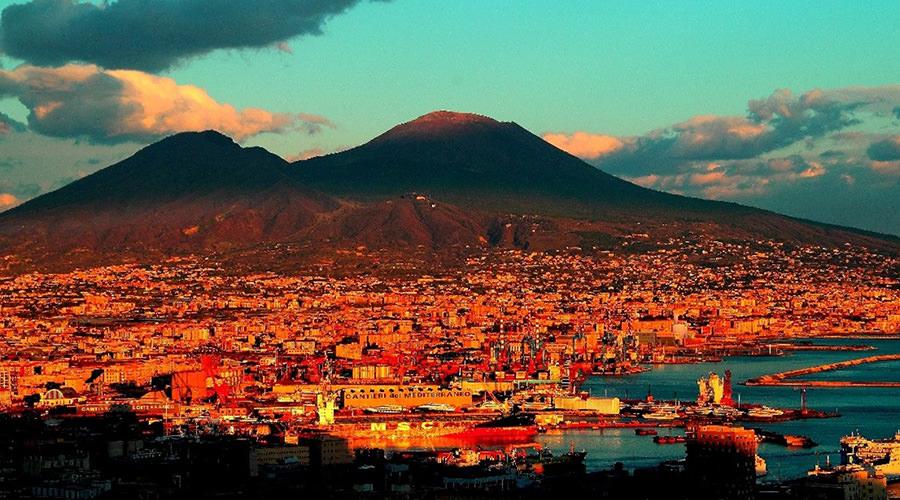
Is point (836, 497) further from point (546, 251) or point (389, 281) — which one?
point (546, 251)

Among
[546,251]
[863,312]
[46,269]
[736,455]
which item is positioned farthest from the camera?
[546,251]

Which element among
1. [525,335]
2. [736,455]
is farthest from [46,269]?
[736,455]

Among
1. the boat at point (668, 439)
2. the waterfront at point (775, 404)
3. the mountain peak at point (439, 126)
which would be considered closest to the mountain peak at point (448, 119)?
the mountain peak at point (439, 126)

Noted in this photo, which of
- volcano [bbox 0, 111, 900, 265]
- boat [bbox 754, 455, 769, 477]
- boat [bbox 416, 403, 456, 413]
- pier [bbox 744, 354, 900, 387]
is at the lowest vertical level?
boat [bbox 754, 455, 769, 477]

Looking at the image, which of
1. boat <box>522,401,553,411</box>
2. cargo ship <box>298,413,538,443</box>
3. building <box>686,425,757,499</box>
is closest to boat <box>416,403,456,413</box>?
boat <box>522,401,553,411</box>

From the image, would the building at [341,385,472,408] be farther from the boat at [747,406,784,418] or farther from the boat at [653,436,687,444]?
the boat at [653,436,687,444]

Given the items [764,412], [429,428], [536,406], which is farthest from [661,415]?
[429,428]

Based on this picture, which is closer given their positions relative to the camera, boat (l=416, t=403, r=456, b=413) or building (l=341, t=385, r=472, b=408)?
boat (l=416, t=403, r=456, b=413)
